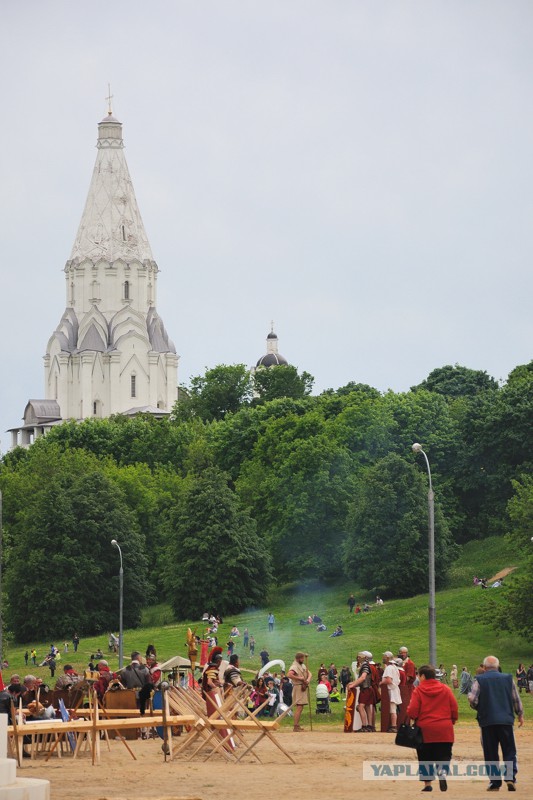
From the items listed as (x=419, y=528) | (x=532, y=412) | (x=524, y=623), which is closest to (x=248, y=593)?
(x=419, y=528)

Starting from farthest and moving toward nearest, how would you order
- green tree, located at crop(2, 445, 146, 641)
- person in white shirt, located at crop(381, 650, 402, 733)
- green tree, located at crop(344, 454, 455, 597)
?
green tree, located at crop(2, 445, 146, 641)
green tree, located at crop(344, 454, 455, 597)
person in white shirt, located at crop(381, 650, 402, 733)

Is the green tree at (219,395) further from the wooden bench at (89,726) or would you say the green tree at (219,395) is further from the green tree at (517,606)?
the wooden bench at (89,726)

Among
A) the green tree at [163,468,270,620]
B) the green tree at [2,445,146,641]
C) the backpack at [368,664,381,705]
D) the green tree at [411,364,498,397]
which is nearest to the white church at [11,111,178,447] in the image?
the green tree at [411,364,498,397]

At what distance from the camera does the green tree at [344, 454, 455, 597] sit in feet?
267

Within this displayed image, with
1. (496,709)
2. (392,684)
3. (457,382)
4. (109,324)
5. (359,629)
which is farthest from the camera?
(109,324)

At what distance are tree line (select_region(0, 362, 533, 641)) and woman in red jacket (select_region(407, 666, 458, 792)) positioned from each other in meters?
48.3

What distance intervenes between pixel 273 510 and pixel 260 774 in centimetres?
7015

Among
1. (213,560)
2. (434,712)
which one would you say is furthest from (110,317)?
(434,712)

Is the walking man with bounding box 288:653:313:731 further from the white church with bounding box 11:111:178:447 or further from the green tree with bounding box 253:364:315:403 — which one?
the white church with bounding box 11:111:178:447

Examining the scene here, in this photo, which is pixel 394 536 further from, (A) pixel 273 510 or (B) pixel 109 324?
(B) pixel 109 324

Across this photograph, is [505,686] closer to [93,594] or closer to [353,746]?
[353,746]

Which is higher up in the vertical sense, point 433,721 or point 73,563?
point 73,563

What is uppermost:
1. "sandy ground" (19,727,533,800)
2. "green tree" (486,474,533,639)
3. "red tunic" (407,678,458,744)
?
"green tree" (486,474,533,639)

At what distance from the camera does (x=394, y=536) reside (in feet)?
270
